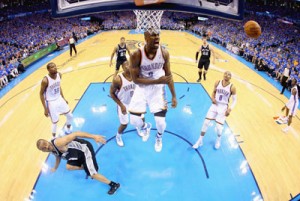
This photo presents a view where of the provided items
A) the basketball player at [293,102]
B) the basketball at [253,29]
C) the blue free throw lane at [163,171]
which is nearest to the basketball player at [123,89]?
the blue free throw lane at [163,171]

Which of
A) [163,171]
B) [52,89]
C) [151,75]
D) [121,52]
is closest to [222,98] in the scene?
[163,171]

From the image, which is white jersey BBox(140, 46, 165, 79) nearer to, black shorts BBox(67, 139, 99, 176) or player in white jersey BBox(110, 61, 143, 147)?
player in white jersey BBox(110, 61, 143, 147)

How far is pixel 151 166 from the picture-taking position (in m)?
5.31

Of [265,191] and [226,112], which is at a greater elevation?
[226,112]

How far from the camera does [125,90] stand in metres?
5.16

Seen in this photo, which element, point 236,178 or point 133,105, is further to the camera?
point 236,178

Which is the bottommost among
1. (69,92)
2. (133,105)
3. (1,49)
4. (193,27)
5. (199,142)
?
(199,142)

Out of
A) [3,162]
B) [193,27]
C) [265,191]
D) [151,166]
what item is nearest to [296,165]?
[265,191]

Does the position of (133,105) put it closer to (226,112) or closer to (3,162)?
(226,112)

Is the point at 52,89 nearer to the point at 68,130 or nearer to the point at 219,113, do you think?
the point at 68,130

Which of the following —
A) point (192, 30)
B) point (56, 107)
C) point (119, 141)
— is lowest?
point (119, 141)

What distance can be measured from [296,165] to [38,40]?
1795cm

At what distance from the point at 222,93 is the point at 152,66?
236cm

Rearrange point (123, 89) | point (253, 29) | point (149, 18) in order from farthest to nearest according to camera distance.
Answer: point (253, 29) < point (123, 89) < point (149, 18)
